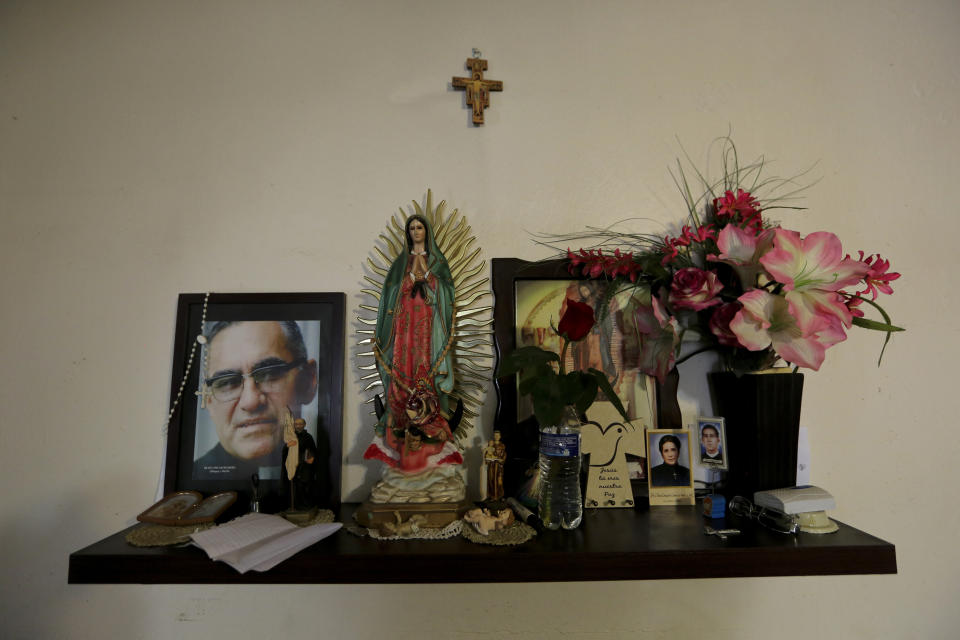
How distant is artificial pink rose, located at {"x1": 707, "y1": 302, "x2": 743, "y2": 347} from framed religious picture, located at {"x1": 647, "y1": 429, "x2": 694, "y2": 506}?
20cm

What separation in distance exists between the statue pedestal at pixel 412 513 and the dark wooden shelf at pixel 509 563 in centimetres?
6

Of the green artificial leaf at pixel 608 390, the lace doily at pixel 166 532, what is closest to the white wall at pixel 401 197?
the lace doily at pixel 166 532

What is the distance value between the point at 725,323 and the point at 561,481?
1.43 feet

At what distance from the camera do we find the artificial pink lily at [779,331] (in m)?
0.87

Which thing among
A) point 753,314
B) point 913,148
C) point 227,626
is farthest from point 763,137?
point 227,626

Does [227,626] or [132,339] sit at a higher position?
[132,339]

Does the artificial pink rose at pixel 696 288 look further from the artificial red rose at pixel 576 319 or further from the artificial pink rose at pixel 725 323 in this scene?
the artificial red rose at pixel 576 319

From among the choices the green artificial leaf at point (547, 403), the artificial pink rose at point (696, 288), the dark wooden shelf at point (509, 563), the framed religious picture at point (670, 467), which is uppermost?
the artificial pink rose at point (696, 288)

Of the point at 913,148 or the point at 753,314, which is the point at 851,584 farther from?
the point at 913,148

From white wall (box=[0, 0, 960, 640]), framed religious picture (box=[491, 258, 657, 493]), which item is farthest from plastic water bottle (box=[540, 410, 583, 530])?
white wall (box=[0, 0, 960, 640])

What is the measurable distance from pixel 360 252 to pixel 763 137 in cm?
99

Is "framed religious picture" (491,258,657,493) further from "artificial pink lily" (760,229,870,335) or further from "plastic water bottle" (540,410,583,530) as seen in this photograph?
"artificial pink lily" (760,229,870,335)

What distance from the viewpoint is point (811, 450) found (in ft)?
3.71

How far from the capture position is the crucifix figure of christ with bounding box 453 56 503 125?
1162 mm
